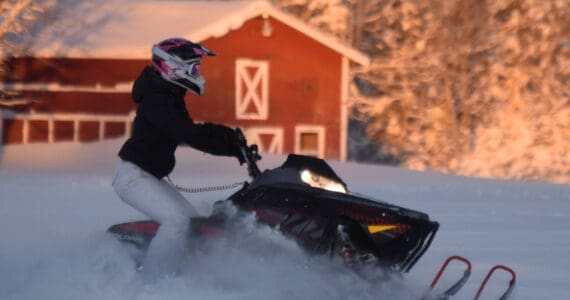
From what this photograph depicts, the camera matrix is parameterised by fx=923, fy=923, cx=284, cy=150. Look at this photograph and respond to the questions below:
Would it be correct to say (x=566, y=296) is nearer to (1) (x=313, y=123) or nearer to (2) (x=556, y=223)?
(2) (x=556, y=223)

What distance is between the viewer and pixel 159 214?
5.50m

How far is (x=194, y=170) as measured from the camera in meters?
14.6

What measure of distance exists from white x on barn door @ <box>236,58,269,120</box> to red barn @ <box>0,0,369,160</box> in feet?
0.08

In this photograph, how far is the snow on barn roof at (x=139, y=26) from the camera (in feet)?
67.8

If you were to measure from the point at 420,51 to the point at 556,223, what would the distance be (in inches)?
751

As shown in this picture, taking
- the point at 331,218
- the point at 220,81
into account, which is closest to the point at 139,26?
the point at 220,81

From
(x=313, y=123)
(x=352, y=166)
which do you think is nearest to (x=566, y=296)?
(x=352, y=166)

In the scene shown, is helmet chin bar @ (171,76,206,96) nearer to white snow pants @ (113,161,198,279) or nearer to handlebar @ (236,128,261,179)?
handlebar @ (236,128,261,179)

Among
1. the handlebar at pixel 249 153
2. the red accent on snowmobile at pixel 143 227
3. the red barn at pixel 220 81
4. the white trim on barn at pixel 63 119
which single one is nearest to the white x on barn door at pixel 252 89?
the red barn at pixel 220 81

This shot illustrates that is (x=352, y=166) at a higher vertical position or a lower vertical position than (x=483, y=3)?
lower

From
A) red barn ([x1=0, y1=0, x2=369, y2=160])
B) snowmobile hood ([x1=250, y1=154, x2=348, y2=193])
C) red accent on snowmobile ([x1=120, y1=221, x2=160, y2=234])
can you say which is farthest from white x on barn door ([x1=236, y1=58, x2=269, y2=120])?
snowmobile hood ([x1=250, y1=154, x2=348, y2=193])

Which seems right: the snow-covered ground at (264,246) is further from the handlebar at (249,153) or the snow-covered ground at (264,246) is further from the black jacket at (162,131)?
the black jacket at (162,131)

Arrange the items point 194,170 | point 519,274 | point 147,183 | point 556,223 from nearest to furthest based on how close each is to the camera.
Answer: point 147,183 → point 519,274 → point 556,223 → point 194,170

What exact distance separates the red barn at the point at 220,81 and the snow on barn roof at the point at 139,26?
0.03m
